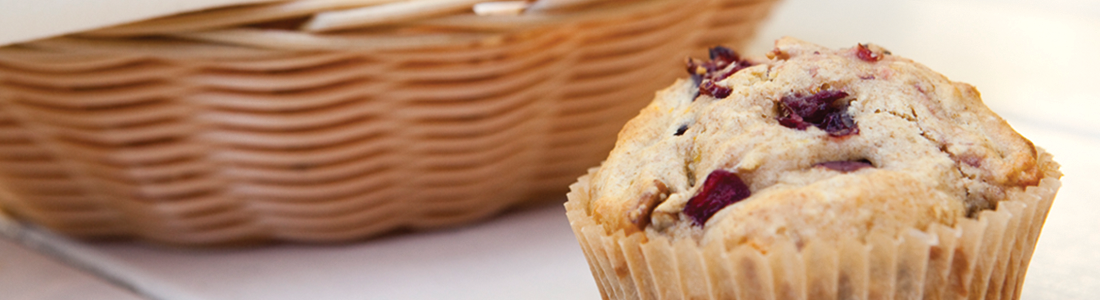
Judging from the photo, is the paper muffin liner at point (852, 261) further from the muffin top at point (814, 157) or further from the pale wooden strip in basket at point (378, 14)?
the pale wooden strip in basket at point (378, 14)

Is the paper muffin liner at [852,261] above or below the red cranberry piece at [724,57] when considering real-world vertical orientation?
below

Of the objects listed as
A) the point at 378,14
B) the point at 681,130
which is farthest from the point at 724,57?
the point at 378,14

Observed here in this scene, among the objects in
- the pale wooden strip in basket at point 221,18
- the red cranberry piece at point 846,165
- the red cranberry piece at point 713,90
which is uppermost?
the pale wooden strip in basket at point 221,18

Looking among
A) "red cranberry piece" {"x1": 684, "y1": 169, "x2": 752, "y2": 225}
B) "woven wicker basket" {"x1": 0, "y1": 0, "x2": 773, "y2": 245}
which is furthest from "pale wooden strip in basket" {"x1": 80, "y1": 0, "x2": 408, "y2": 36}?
"red cranberry piece" {"x1": 684, "y1": 169, "x2": 752, "y2": 225}

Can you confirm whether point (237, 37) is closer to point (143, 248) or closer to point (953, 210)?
point (143, 248)

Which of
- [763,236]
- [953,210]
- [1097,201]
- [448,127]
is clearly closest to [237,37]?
[448,127]

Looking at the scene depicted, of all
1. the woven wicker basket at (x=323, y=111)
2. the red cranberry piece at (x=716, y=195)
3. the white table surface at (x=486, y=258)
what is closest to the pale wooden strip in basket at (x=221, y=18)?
the woven wicker basket at (x=323, y=111)

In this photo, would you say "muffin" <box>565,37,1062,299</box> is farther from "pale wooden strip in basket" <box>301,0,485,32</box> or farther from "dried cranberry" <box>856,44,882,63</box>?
"pale wooden strip in basket" <box>301,0,485,32</box>
